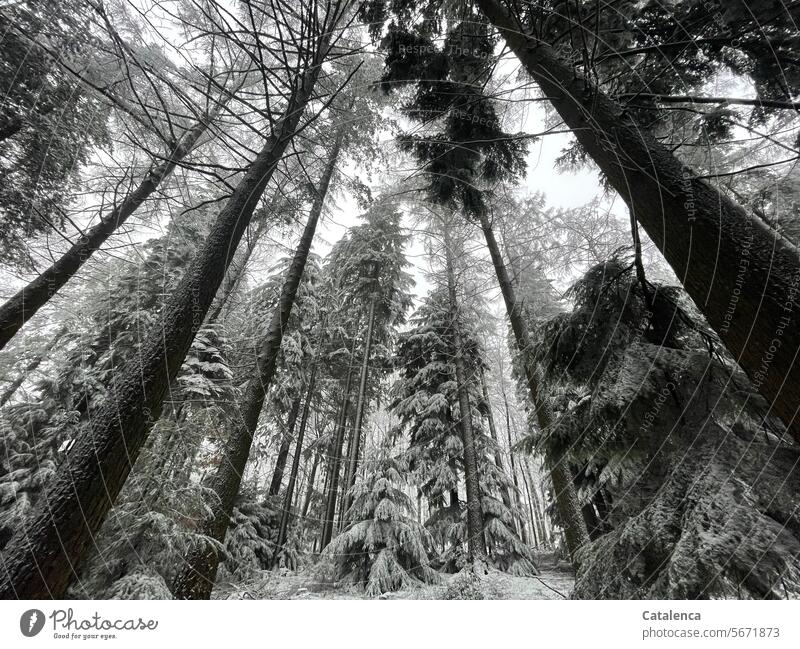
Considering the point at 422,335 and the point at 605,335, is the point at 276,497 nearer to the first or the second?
the point at 422,335

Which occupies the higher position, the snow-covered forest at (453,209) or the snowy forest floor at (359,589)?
the snow-covered forest at (453,209)

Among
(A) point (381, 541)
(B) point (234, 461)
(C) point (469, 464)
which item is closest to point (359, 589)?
(A) point (381, 541)

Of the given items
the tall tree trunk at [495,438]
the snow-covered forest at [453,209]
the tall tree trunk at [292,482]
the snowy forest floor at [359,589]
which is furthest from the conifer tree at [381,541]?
the tall tree trunk at [495,438]

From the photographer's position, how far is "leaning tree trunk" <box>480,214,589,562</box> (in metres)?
2.72

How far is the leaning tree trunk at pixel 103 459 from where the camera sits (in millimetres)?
1150

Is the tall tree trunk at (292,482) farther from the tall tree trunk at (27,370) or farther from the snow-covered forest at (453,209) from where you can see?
the tall tree trunk at (27,370)

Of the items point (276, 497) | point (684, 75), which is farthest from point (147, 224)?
point (276, 497)

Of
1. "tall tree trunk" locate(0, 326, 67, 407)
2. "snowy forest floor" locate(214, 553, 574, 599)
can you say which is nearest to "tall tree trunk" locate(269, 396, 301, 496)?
"snowy forest floor" locate(214, 553, 574, 599)

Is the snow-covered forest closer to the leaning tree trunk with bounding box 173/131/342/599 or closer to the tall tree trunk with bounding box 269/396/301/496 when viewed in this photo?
the leaning tree trunk with bounding box 173/131/342/599

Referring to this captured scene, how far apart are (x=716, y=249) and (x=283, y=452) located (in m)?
7.00

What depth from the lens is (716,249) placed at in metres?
1.38

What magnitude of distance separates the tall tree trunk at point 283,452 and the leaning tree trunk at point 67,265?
16.2 ft

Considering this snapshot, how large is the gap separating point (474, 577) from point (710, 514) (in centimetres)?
318
